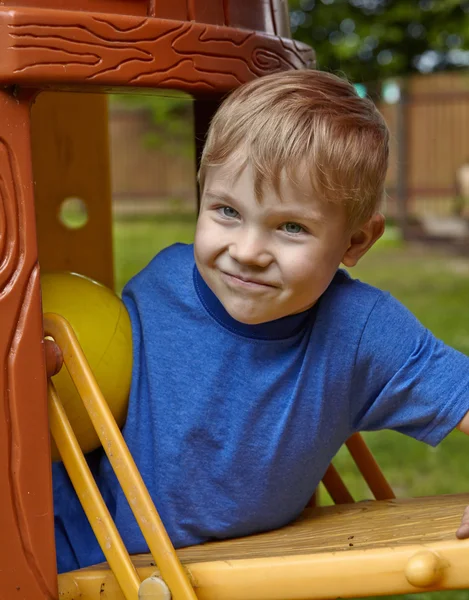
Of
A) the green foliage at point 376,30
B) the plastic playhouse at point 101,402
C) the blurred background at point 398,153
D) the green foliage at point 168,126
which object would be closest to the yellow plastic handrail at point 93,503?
the plastic playhouse at point 101,402

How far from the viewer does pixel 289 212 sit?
5.38 feet

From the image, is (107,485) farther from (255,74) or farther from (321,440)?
(255,74)

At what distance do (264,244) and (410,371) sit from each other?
0.43 meters

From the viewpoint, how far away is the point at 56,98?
2672 mm

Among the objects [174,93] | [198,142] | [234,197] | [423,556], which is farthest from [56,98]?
[423,556]

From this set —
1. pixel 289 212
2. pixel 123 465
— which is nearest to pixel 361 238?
pixel 289 212

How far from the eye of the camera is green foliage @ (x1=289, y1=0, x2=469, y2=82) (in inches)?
371

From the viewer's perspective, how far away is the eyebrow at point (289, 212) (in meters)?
1.64

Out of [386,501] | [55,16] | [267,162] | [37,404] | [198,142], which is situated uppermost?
[55,16]

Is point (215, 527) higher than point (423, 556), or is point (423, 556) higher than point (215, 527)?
point (423, 556)

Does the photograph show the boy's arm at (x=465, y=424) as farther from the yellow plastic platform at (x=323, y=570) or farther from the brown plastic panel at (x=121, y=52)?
the brown plastic panel at (x=121, y=52)

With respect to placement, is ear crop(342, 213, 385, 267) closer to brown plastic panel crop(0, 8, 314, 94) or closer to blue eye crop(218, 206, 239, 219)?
blue eye crop(218, 206, 239, 219)

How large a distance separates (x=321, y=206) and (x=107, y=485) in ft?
2.56

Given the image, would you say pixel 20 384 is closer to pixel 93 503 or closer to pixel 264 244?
pixel 93 503
